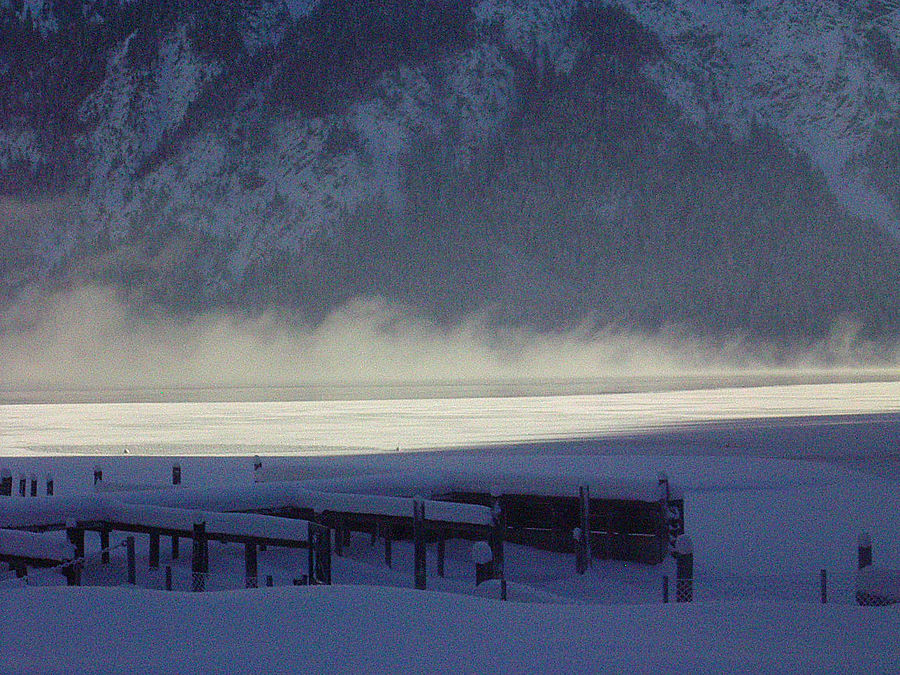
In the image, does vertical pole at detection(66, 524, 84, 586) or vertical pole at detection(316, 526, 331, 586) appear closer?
vertical pole at detection(316, 526, 331, 586)

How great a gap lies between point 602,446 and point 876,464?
10085 millimetres

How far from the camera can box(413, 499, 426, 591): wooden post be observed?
2116 centimetres

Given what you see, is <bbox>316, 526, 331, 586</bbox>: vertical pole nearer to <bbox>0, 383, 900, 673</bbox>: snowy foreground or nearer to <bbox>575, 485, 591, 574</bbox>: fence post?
<bbox>0, 383, 900, 673</bbox>: snowy foreground

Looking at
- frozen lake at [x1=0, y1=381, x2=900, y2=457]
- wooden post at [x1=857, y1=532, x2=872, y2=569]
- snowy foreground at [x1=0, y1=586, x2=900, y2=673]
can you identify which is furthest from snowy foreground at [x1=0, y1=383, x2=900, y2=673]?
wooden post at [x1=857, y1=532, x2=872, y2=569]

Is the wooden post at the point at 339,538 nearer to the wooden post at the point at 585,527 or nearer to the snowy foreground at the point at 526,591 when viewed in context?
the snowy foreground at the point at 526,591

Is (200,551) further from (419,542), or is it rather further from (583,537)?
(583,537)

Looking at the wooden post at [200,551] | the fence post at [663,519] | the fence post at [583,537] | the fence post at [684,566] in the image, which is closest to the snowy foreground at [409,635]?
the fence post at [684,566]

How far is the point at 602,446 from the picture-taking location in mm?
46781

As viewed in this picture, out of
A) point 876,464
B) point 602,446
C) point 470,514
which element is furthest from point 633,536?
point 602,446

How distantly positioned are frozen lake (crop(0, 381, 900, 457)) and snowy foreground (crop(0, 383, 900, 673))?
1.89 feet

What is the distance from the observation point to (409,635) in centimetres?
1347

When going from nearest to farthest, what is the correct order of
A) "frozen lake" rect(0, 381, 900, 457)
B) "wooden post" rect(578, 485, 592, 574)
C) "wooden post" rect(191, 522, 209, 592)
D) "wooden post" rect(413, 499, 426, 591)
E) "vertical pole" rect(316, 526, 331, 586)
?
"vertical pole" rect(316, 526, 331, 586), "wooden post" rect(191, 522, 209, 592), "wooden post" rect(413, 499, 426, 591), "wooden post" rect(578, 485, 592, 574), "frozen lake" rect(0, 381, 900, 457)

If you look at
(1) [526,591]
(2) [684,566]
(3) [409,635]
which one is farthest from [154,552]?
(3) [409,635]

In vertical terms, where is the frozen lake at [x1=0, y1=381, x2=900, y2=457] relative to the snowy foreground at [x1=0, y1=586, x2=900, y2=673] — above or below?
above
